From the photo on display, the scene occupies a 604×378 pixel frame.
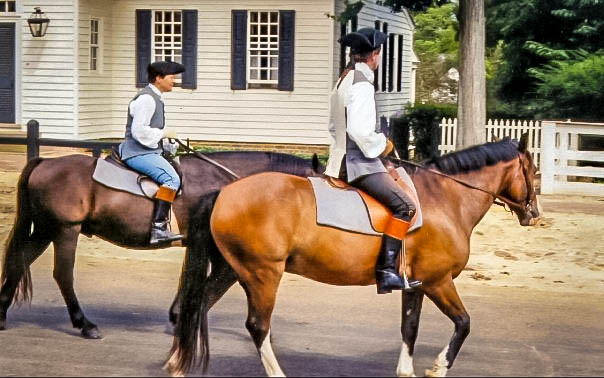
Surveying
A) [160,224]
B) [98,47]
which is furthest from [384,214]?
[98,47]

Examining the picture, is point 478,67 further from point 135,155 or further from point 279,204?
point 279,204

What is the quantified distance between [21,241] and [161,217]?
4.13 ft

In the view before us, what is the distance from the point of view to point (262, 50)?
25.7m

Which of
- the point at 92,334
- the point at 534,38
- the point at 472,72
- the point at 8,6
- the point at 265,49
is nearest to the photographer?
the point at 92,334

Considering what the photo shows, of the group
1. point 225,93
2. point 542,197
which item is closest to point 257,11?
point 225,93

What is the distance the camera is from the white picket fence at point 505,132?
21.2 m

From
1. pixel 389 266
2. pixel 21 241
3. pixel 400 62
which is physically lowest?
pixel 21 241

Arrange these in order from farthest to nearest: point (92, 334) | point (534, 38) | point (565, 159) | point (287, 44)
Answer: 1. point (287, 44)
2. point (534, 38)
3. point (565, 159)
4. point (92, 334)

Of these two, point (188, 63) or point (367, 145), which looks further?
point (188, 63)

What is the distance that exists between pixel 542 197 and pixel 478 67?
2491mm

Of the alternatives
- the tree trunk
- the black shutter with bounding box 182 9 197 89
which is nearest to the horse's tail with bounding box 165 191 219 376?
the tree trunk

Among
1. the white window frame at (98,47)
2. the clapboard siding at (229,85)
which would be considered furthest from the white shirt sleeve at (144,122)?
the white window frame at (98,47)

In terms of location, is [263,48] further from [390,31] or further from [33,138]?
[33,138]

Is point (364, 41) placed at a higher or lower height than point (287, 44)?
lower
